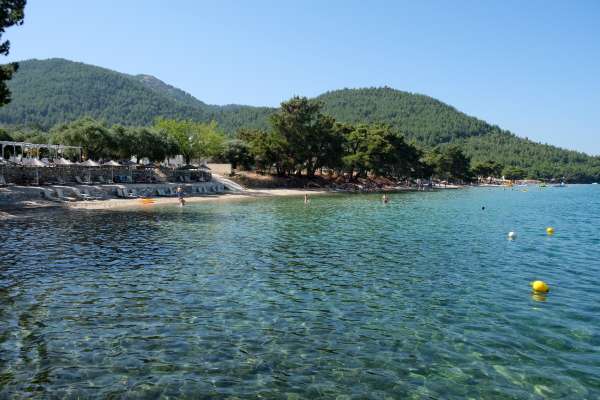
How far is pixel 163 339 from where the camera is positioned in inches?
440

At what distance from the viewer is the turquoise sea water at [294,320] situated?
8969 millimetres

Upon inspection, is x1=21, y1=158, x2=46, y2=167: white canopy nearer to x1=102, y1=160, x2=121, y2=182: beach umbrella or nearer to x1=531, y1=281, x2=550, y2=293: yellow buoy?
x1=102, y1=160, x2=121, y2=182: beach umbrella

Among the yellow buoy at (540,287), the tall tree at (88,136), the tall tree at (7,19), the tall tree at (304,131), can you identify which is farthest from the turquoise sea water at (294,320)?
the tall tree at (304,131)

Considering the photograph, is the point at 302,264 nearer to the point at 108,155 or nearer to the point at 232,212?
the point at 232,212

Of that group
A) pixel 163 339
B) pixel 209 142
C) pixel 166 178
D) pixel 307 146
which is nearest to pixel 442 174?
pixel 307 146

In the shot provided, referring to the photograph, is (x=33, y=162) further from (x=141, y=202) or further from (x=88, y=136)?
(x=88, y=136)

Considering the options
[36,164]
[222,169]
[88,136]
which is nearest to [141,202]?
[36,164]

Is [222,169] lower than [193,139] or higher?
lower

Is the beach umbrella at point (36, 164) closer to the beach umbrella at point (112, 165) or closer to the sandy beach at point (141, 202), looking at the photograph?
the sandy beach at point (141, 202)

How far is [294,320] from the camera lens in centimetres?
1268

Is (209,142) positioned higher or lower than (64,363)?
higher

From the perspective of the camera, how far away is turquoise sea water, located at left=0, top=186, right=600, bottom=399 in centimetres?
897

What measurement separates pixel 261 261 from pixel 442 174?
151814 mm

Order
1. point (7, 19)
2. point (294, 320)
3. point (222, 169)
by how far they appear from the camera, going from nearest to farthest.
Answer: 1. point (294, 320)
2. point (7, 19)
3. point (222, 169)
